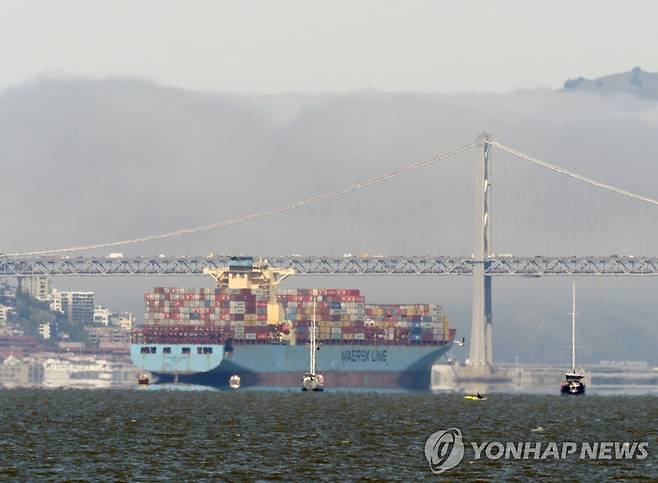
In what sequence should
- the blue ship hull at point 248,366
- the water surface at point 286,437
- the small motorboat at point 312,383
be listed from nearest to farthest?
1. the water surface at point 286,437
2. the small motorboat at point 312,383
3. the blue ship hull at point 248,366

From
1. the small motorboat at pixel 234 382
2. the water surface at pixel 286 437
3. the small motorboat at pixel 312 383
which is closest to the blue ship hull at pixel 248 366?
the small motorboat at pixel 234 382

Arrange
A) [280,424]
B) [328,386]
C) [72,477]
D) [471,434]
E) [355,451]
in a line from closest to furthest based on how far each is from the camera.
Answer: [72,477], [355,451], [471,434], [280,424], [328,386]

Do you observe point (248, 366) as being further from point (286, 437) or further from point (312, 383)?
point (286, 437)

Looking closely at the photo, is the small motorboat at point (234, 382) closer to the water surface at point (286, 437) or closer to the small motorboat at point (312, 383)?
the small motorboat at point (312, 383)

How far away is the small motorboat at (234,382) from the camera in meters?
192

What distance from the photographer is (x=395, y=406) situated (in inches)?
5079

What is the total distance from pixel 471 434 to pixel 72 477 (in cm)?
2828

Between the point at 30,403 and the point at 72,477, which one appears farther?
the point at 30,403

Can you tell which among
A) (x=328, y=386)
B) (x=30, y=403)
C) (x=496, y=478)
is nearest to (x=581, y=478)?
(x=496, y=478)

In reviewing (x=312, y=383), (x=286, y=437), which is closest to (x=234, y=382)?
(x=312, y=383)

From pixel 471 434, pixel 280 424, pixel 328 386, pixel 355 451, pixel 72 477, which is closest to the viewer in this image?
pixel 72 477

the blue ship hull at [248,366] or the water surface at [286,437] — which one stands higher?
the blue ship hull at [248,366]

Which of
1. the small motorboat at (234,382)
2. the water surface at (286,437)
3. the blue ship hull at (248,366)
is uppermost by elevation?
the blue ship hull at (248,366)

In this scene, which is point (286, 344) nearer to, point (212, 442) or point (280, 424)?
point (280, 424)
